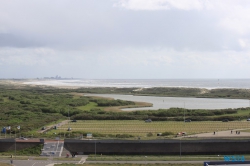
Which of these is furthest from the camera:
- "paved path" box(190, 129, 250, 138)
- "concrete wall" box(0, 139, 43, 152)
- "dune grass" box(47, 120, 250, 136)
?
"dune grass" box(47, 120, 250, 136)

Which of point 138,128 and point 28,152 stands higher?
point 138,128

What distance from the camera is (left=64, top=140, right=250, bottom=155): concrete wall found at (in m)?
36.5

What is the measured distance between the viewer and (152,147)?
36.6 m

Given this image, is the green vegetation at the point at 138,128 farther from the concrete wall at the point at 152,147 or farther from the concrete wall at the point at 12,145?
the concrete wall at the point at 12,145

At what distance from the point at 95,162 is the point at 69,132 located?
14.5m

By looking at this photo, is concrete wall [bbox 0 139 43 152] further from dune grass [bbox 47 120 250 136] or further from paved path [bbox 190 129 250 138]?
paved path [bbox 190 129 250 138]

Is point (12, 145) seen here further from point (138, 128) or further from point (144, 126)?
point (144, 126)

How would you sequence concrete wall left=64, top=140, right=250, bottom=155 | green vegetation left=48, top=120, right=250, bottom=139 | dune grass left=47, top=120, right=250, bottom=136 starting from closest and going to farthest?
concrete wall left=64, top=140, right=250, bottom=155 < green vegetation left=48, top=120, right=250, bottom=139 < dune grass left=47, top=120, right=250, bottom=136

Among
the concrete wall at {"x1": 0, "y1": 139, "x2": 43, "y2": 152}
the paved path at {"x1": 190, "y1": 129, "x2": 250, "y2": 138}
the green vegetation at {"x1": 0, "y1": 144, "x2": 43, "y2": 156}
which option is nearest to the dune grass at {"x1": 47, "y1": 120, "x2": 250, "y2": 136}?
the paved path at {"x1": 190, "y1": 129, "x2": 250, "y2": 138}

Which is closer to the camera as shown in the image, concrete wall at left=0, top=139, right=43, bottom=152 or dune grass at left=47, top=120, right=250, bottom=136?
concrete wall at left=0, top=139, right=43, bottom=152

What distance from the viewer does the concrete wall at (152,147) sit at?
120ft

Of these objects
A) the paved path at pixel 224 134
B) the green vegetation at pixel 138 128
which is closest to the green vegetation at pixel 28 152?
the green vegetation at pixel 138 128

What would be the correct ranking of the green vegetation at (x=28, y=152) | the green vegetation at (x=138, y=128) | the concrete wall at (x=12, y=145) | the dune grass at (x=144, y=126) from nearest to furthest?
the green vegetation at (x=28, y=152)
the concrete wall at (x=12, y=145)
the green vegetation at (x=138, y=128)
the dune grass at (x=144, y=126)

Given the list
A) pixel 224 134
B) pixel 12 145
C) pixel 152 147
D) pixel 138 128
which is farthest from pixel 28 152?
pixel 224 134
